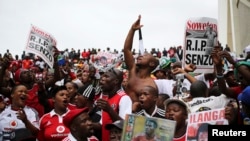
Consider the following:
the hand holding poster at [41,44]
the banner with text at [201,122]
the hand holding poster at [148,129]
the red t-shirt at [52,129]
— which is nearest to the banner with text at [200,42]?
the red t-shirt at [52,129]

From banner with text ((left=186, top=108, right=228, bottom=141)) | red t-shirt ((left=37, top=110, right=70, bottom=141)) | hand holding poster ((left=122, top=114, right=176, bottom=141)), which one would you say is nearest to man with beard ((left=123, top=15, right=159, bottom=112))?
red t-shirt ((left=37, top=110, right=70, bottom=141))

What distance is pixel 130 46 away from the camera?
7.40 m

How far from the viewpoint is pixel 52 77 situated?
9102 mm

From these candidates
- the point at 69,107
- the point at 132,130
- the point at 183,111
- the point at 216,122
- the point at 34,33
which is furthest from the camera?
the point at 34,33

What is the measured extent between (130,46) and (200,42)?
102 cm

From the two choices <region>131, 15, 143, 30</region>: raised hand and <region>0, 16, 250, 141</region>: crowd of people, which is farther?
<region>131, 15, 143, 30</region>: raised hand

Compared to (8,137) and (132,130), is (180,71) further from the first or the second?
(132,130)

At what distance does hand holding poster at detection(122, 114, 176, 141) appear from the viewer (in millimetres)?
4246

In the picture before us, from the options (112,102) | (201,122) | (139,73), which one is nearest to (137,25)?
(139,73)

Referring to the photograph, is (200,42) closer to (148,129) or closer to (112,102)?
(112,102)

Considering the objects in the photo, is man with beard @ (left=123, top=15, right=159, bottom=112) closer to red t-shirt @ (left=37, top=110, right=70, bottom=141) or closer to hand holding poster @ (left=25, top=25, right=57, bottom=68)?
red t-shirt @ (left=37, top=110, right=70, bottom=141)

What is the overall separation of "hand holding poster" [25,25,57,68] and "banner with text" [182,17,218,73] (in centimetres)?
277

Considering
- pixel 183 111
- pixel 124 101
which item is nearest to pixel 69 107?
pixel 124 101

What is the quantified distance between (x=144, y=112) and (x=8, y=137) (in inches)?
75.9
